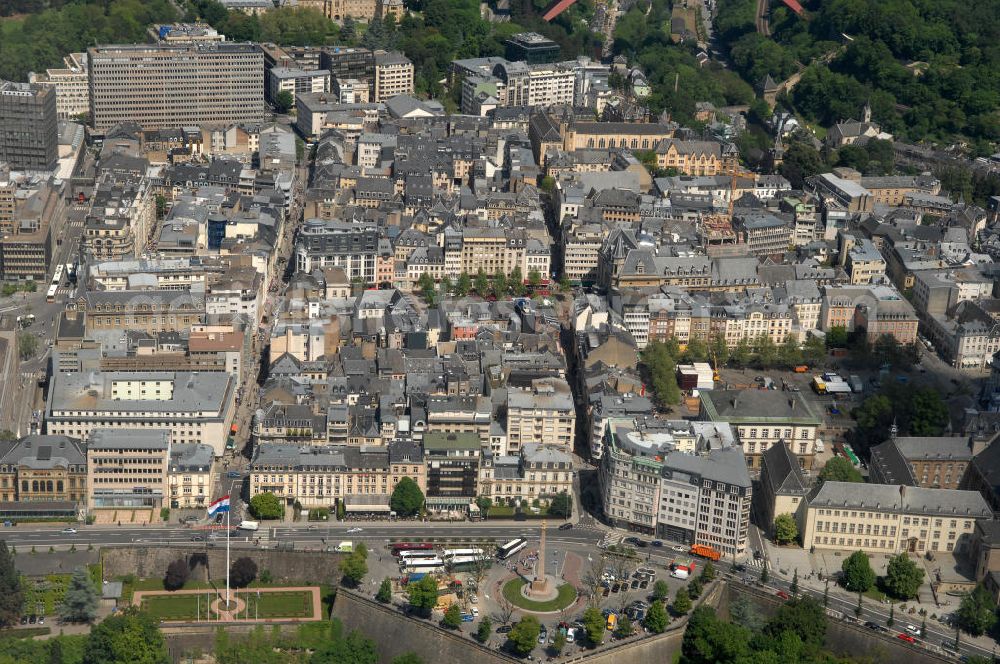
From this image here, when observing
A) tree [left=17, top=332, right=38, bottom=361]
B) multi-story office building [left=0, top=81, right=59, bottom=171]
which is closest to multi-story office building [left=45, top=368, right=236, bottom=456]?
tree [left=17, top=332, right=38, bottom=361]

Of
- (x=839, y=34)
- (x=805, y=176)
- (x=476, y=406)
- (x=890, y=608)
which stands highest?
(x=839, y=34)

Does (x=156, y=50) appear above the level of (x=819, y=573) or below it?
above

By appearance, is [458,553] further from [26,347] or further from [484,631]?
[26,347]

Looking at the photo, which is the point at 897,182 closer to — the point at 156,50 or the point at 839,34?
the point at 839,34

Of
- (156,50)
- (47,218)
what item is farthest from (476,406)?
(156,50)

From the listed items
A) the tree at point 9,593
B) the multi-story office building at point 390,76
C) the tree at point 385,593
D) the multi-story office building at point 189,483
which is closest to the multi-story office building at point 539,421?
the tree at point 385,593

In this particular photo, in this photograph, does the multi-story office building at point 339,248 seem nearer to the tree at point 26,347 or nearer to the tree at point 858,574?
the tree at point 26,347

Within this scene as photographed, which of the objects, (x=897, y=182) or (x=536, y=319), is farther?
(x=897, y=182)
